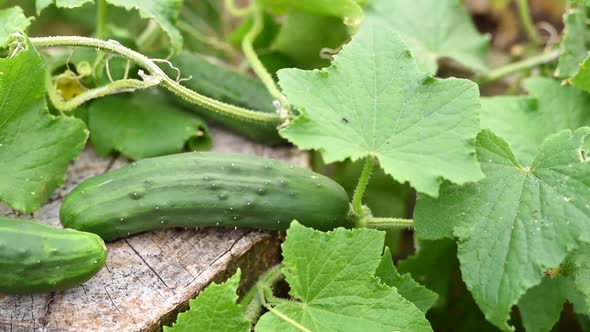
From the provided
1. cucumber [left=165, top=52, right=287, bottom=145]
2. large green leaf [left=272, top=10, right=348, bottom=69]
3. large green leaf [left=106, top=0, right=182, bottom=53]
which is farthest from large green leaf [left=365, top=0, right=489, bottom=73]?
large green leaf [left=106, top=0, right=182, bottom=53]

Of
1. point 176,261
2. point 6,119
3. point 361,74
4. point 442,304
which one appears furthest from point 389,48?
point 442,304

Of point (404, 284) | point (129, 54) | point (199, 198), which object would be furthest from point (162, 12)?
point (404, 284)

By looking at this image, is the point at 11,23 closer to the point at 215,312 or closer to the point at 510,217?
the point at 215,312

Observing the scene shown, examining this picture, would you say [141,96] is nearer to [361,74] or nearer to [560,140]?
[361,74]

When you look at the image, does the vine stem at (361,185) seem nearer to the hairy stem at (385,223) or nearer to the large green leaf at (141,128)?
the hairy stem at (385,223)

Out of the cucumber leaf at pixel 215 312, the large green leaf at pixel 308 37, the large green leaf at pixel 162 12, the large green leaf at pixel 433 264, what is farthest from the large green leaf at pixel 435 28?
the cucumber leaf at pixel 215 312

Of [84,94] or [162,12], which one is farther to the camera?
[84,94]

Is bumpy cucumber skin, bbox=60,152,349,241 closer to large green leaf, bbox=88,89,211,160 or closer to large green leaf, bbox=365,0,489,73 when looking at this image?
large green leaf, bbox=88,89,211,160
